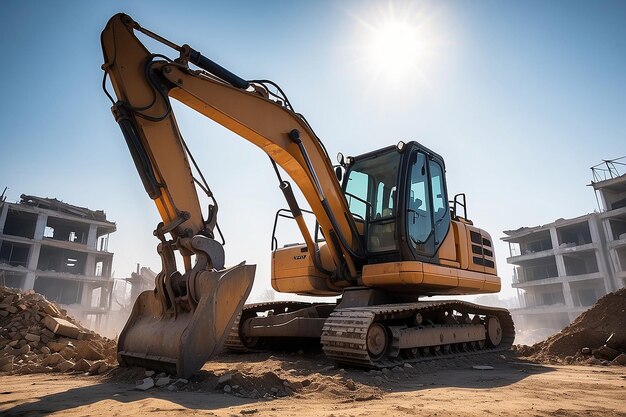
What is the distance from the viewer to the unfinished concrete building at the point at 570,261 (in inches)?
1352

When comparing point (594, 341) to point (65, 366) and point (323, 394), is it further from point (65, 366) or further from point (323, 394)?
point (65, 366)

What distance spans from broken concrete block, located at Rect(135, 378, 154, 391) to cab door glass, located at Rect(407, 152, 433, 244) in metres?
4.36

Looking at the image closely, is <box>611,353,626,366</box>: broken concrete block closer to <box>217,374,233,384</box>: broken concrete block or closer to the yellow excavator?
the yellow excavator

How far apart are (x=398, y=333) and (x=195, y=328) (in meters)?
3.18

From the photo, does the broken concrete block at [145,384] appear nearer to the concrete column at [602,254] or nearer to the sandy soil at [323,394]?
the sandy soil at [323,394]

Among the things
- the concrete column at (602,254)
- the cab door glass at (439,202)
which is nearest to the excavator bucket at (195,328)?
the cab door glass at (439,202)

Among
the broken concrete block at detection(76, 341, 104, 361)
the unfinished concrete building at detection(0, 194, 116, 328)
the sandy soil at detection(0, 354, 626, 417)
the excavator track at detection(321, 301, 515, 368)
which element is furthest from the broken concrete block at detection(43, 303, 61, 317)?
the unfinished concrete building at detection(0, 194, 116, 328)

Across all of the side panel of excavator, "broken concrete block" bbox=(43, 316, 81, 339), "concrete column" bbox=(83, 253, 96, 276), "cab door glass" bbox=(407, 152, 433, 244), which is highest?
"concrete column" bbox=(83, 253, 96, 276)

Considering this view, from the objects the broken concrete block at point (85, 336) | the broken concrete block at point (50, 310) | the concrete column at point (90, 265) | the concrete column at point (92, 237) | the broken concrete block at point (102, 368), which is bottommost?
the broken concrete block at point (102, 368)

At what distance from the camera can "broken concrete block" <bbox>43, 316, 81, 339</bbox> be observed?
8852mm

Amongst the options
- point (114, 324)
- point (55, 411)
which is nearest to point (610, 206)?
point (55, 411)

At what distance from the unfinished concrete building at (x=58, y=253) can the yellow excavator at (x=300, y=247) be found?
35.1 m

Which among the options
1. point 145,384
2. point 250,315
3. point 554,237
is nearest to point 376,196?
point 250,315

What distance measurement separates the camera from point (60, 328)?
349 inches
